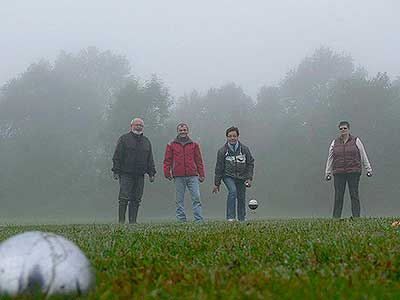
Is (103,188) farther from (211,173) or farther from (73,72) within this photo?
(73,72)

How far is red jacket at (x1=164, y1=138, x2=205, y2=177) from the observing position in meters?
13.3

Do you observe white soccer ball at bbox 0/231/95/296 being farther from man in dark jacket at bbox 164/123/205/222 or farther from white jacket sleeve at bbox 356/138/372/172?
white jacket sleeve at bbox 356/138/372/172

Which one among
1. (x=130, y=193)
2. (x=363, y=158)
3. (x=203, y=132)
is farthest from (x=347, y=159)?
(x=203, y=132)

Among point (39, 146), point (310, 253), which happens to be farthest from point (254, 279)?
point (39, 146)

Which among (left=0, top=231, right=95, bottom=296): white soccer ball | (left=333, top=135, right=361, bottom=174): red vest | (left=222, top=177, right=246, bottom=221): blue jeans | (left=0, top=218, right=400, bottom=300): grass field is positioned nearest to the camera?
(left=0, top=231, right=95, bottom=296): white soccer ball

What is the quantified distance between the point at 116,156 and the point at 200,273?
9.79 m

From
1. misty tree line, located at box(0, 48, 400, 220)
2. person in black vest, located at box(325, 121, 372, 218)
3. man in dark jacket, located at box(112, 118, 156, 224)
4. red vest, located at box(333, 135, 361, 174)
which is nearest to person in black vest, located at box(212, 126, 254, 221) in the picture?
man in dark jacket, located at box(112, 118, 156, 224)

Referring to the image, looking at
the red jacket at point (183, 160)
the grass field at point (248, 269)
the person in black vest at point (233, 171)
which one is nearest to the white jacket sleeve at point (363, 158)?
the person in black vest at point (233, 171)

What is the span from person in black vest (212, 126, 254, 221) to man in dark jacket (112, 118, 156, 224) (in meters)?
1.63

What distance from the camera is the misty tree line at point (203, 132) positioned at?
131 feet

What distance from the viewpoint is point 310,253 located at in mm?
4355

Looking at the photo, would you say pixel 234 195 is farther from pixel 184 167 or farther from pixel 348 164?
pixel 348 164

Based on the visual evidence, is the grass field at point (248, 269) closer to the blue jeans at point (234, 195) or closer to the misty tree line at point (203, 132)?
the blue jeans at point (234, 195)

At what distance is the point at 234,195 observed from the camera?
43.1ft
